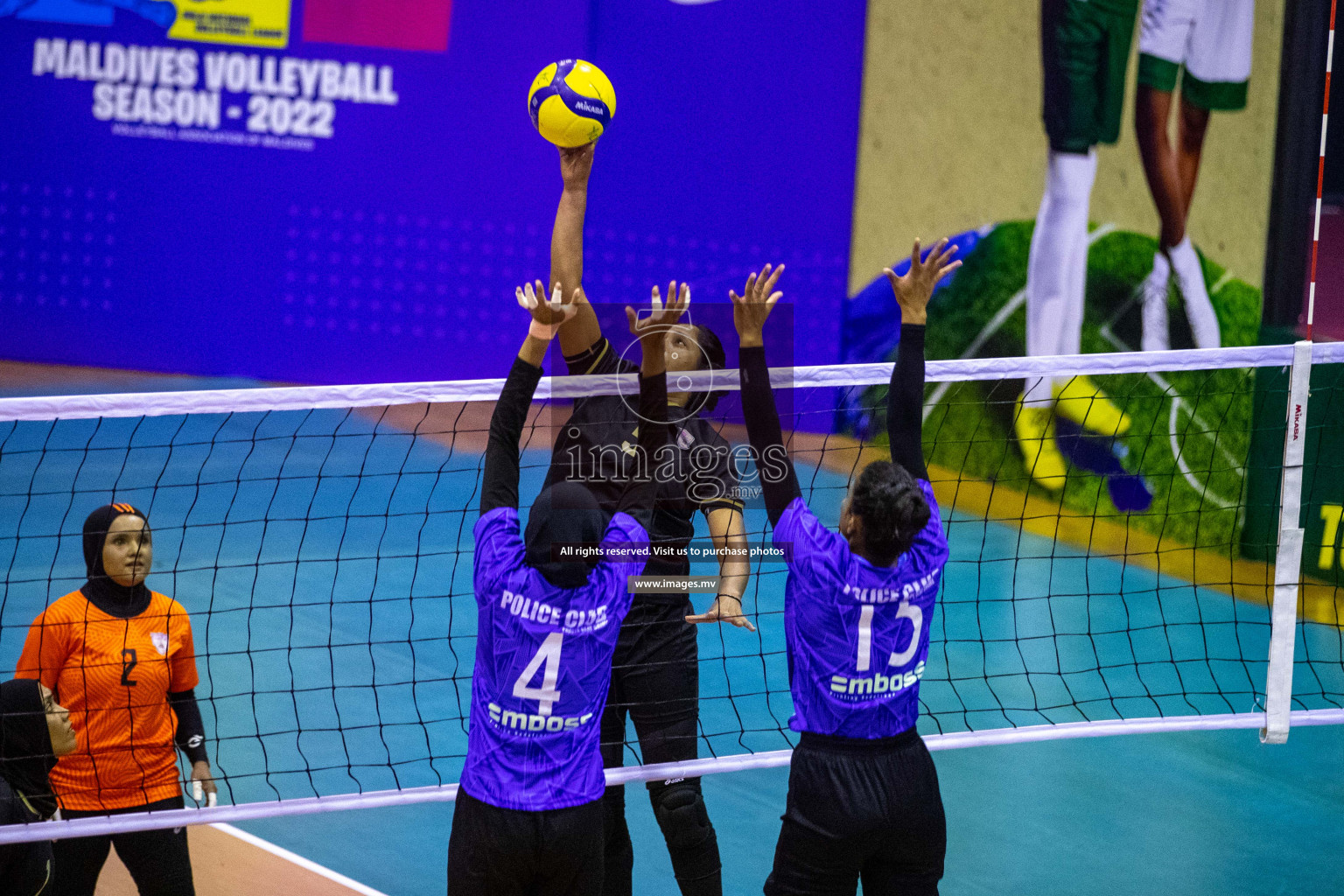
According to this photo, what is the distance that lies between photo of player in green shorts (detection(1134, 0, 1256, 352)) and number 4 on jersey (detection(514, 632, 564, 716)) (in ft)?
26.5

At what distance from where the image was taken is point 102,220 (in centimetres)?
1456

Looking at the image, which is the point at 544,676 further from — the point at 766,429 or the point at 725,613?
the point at 725,613

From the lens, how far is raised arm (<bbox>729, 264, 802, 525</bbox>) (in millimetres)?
4047

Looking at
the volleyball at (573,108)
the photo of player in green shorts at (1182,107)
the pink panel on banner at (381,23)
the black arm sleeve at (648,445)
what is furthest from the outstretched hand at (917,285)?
the pink panel on banner at (381,23)

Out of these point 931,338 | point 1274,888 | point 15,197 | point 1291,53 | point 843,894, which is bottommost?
point 1274,888

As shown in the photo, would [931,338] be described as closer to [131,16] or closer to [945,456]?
[945,456]

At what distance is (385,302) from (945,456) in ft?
20.4

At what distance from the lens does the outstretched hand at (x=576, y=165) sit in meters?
4.90

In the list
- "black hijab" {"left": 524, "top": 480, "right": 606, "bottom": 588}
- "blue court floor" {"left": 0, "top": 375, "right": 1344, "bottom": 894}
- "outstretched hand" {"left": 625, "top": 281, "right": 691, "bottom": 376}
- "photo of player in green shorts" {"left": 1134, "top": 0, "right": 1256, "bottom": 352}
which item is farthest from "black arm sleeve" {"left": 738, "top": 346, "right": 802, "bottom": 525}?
"photo of player in green shorts" {"left": 1134, "top": 0, "right": 1256, "bottom": 352}

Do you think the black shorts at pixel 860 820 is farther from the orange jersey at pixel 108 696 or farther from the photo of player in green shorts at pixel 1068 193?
the photo of player in green shorts at pixel 1068 193

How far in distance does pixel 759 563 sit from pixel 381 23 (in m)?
9.54

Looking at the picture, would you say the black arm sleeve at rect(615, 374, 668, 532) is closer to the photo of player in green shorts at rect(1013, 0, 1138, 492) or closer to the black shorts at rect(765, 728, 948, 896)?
the black shorts at rect(765, 728, 948, 896)

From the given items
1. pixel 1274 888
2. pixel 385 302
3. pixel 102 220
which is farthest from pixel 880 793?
pixel 102 220

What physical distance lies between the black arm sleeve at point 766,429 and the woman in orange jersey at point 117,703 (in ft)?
6.84
